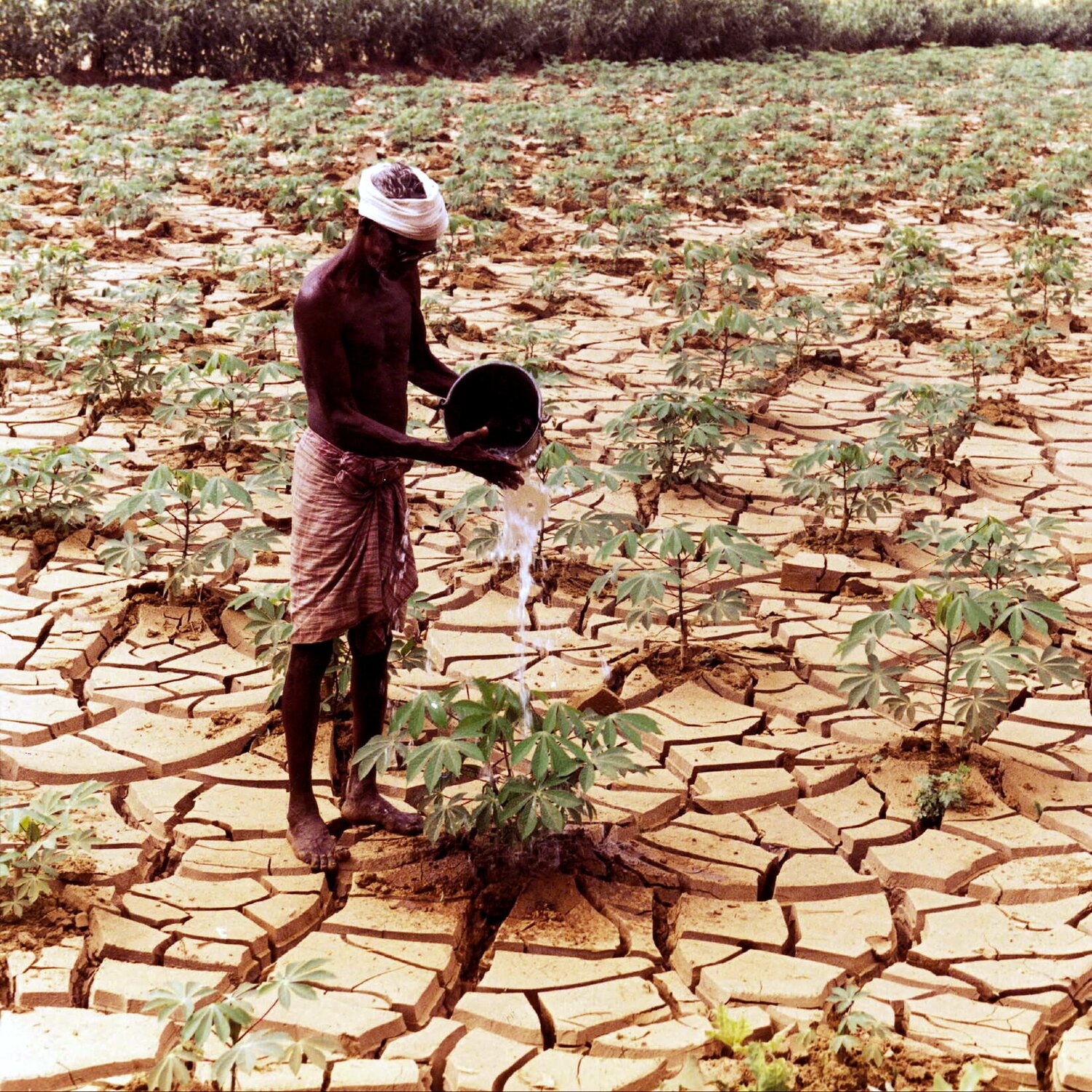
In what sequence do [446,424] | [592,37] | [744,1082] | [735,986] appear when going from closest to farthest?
[744,1082] < [735,986] < [446,424] < [592,37]

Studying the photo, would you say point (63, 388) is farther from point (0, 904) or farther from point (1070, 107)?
point (1070, 107)

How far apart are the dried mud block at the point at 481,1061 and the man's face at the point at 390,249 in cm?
151

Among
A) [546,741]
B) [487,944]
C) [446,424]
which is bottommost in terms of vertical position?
[487,944]

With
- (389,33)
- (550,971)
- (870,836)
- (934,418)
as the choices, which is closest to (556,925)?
(550,971)

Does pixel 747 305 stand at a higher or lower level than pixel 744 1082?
higher

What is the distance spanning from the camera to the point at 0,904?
300cm

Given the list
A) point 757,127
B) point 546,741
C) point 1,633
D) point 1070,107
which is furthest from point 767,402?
point 1070,107

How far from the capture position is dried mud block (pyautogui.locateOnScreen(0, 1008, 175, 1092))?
2566mm

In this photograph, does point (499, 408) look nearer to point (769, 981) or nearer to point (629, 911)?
point (629, 911)

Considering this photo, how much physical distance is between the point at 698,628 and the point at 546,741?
5.84 feet

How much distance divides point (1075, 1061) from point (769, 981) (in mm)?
571

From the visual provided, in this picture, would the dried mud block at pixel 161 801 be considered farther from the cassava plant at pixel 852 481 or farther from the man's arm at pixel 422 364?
the cassava plant at pixel 852 481

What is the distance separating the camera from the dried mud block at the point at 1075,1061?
2572mm

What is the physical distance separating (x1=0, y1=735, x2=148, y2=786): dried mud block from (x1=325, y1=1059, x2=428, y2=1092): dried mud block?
1.28 metres
